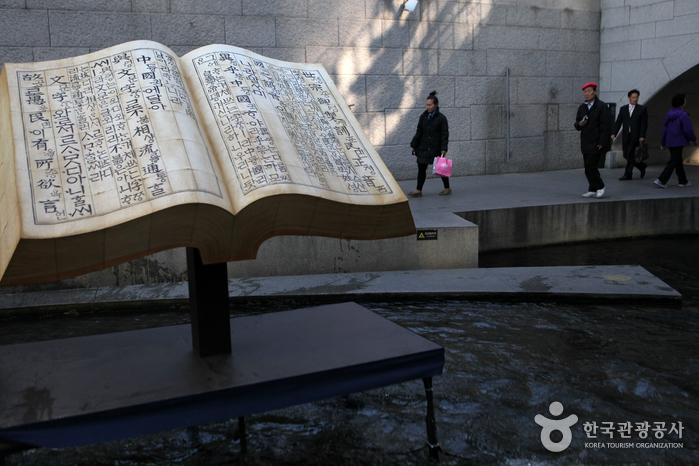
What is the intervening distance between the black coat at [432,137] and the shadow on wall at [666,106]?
19.4 ft

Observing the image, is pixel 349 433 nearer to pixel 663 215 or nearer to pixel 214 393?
pixel 214 393

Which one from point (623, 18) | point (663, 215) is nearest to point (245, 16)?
point (663, 215)

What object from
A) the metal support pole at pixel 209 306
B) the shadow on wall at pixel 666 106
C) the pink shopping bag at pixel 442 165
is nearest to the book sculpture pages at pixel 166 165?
the metal support pole at pixel 209 306

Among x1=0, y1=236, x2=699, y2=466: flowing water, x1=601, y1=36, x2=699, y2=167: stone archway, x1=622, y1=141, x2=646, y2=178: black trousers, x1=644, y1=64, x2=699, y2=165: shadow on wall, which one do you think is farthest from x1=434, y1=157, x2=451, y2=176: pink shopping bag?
x1=644, y1=64, x2=699, y2=165: shadow on wall

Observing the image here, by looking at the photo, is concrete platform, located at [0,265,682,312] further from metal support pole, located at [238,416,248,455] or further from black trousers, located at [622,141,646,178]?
black trousers, located at [622,141,646,178]

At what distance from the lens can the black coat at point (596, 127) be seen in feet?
26.3

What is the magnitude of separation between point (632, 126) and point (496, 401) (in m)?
8.63

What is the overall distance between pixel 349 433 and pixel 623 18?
12.1 m

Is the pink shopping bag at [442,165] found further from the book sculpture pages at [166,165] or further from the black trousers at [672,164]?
the book sculpture pages at [166,165]

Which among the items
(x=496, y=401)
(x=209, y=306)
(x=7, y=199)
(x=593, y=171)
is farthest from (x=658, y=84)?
(x=7, y=199)

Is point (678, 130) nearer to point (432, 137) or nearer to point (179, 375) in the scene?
point (432, 137)

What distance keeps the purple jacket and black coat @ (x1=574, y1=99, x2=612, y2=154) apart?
1.97 metres

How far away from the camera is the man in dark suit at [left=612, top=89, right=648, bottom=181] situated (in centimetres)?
1020

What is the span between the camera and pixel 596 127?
319 inches
